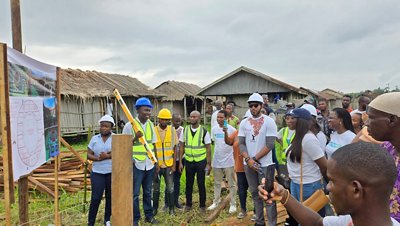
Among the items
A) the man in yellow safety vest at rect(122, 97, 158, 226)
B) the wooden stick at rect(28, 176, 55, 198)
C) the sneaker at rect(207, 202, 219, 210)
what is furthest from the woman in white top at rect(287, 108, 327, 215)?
the wooden stick at rect(28, 176, 55, 198)

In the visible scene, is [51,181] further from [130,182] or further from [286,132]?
[130,182]

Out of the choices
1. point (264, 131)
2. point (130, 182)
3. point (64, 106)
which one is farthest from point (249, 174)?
point (64, 106)

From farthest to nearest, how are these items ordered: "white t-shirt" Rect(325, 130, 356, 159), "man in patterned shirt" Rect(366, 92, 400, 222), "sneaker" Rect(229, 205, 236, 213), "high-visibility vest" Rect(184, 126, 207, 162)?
"high-visibility vest" Rect(184, 126, 207, 162) < "sneaker" Rect(229, 205, 236, 213) < "white t-shirt" Rect(325, 130, 356, 159) < "man in patterned shirt" Rect(366, 92, 400, 222)

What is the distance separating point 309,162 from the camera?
161 inches

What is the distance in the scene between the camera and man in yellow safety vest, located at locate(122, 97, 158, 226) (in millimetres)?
5547

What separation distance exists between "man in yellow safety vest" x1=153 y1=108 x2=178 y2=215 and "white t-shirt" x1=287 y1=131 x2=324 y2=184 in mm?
2691

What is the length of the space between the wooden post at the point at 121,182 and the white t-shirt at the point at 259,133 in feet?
11.1

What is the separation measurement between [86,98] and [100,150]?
1408 cm

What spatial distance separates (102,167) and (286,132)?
3046 mm

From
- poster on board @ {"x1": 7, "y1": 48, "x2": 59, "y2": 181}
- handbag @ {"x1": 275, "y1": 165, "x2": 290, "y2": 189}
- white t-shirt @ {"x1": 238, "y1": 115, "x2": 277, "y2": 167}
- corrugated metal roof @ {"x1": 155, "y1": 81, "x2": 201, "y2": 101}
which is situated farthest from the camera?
corrugated metal roof @ {"x1": 155, "y1": 81, "x2": 201, "y2": 101}

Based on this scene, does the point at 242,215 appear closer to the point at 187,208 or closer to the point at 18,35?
the point at 187,208

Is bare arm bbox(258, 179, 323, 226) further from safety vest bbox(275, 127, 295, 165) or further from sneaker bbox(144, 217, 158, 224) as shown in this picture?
sneaker bbox(144, 217, 158, 224)

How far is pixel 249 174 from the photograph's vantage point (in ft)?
17.4

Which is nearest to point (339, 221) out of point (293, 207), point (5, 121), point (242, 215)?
point (293, 207)
